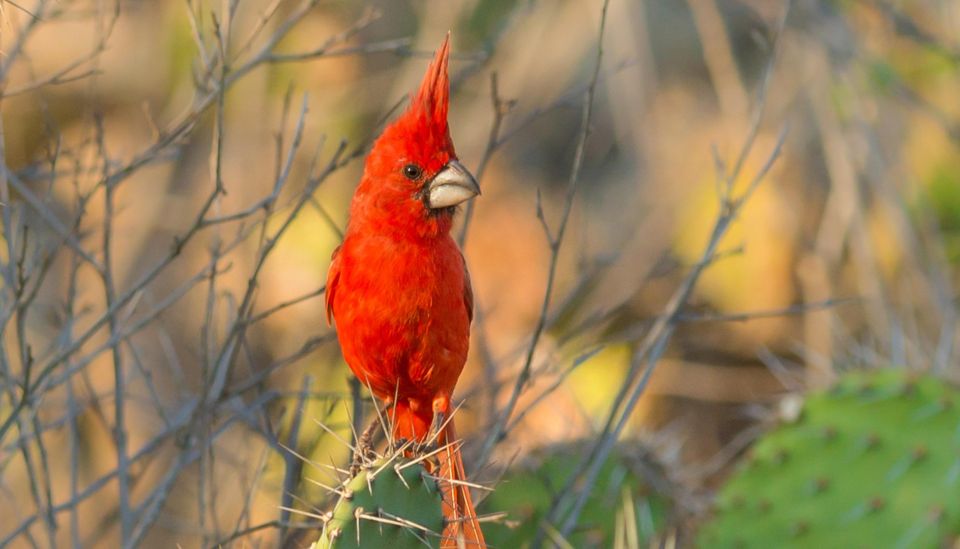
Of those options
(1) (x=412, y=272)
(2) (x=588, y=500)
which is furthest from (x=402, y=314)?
(2) (x=588, y=500)

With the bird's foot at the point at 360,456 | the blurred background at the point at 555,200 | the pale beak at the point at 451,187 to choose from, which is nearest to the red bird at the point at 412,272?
the pale beak at the point at 451,187

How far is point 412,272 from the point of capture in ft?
7.79

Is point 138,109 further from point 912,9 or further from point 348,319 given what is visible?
point 348,319

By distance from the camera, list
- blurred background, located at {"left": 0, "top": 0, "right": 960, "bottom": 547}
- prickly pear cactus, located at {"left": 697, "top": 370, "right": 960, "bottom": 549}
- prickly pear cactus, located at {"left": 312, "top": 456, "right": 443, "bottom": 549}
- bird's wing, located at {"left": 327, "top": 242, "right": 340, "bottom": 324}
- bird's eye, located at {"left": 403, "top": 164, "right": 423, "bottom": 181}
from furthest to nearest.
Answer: blurred background, located at {"left": 0, "top": 0, "right": 960, "bottom": 547} < prickly pear cactus, located at {"left": 697, "top": 370, "right": 960, "bottom": 549} < bird's wing, located at {"left": 327, "top": 242, "right": 340, "bottom": 324} < bird's eye, located at {"left": 403, "top": 164, "right": 423, "bottom": 181} < prickly pear cactus, located at {"left": 312, "top": 456, "right": 443, "bottom": 549}

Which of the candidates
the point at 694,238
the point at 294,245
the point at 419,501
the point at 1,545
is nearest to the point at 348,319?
the point at 419,501

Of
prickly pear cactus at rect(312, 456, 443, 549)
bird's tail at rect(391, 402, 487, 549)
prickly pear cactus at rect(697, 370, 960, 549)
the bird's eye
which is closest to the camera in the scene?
prickly pear cactus at rect(312, 456, 443, 549)

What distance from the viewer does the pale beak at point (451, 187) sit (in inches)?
91.8

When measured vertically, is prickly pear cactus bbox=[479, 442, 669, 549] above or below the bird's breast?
below

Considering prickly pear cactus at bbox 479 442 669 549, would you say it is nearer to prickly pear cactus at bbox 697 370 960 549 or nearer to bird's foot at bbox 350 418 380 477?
prickly pear cactus at bbox 697 370 960 549

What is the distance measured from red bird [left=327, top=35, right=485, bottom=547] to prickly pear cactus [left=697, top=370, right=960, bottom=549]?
4.06 feet

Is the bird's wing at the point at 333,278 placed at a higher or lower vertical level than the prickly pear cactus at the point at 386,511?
higher

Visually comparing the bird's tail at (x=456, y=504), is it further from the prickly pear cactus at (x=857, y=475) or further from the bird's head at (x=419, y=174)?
the prickly pear cactus at (x=857, y=475)

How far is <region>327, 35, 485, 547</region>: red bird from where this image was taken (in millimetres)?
2359

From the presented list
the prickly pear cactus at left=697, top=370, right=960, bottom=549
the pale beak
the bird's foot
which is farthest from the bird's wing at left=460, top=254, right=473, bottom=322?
the prickly pear cactus at left=697, top=370, right=960, bottom=549
